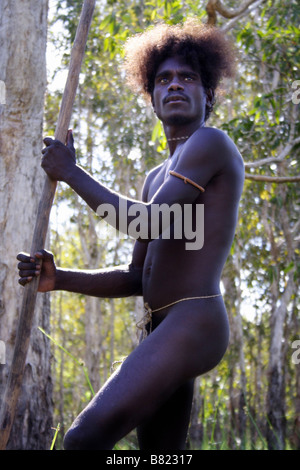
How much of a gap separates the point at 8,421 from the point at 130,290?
79 centimetres

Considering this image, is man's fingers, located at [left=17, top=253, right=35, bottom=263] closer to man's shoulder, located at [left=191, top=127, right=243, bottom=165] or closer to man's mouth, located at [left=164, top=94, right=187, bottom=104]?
man's shoulder, located at [left=191, top=127, right=243, bottom=165]

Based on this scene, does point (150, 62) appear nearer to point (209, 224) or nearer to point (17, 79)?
point (209, 224)

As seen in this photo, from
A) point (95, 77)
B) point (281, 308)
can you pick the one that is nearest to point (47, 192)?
point (281, 308)

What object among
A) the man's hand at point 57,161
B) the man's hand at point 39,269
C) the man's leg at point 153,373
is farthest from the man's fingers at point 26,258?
the man's leg at point 153,373

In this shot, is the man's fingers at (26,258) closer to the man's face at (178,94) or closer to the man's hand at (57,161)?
the man's hand at (57,161)

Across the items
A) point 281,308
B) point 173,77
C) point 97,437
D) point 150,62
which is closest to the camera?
point 97,437

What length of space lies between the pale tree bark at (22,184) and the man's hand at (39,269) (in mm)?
1425

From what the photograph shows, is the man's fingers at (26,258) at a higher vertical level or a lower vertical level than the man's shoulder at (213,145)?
lower

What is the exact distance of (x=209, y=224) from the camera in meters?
2.62

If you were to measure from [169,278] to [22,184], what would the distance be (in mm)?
1924

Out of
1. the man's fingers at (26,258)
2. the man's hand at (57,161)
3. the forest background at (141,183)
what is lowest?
the man's fingers at (26,258)

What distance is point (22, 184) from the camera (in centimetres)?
428

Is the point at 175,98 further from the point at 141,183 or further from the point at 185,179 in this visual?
the point at 141,183

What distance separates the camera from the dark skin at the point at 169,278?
2348 millimetres
